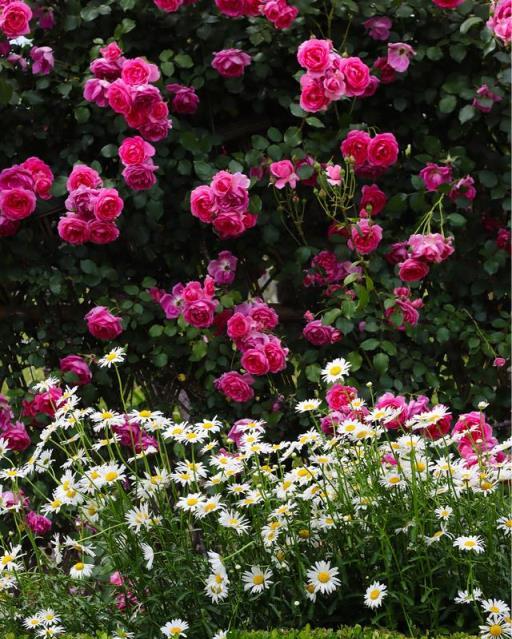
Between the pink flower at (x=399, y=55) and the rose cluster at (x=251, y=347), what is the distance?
0.82 meters

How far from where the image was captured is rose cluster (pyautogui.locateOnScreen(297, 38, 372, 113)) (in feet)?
10.7

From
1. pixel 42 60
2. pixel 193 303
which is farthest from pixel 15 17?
pixel 193 303

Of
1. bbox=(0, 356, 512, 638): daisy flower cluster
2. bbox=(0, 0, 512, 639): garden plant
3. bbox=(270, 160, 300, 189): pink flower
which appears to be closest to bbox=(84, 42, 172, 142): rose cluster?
bbox=(0, 0, 512, 639): garden plant

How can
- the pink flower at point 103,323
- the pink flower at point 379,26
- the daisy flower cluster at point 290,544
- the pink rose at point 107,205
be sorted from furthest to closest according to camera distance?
Answer: the pink flower at point 379,26 → the pink flower at point 103,323 → the pink rose at point 107,205 → the daisy flower cluster at point 290,544

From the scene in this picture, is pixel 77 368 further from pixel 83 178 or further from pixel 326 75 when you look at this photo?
pixel 326 75

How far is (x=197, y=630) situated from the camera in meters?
2.38

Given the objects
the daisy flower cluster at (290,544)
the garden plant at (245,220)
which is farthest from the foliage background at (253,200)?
the daisy flower cluster at (290,544)

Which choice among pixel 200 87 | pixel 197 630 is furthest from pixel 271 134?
pixel 197 630

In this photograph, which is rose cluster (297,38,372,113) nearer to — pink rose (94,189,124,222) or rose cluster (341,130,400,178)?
rose cluster (341,130,400,178)

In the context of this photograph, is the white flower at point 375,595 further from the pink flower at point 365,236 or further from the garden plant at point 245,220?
the pink flower at point 365,236

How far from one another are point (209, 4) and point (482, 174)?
3.26 feet

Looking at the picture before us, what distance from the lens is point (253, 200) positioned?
11.1 ft

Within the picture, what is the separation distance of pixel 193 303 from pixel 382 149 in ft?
2.37

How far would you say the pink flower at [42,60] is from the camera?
11.1ft
